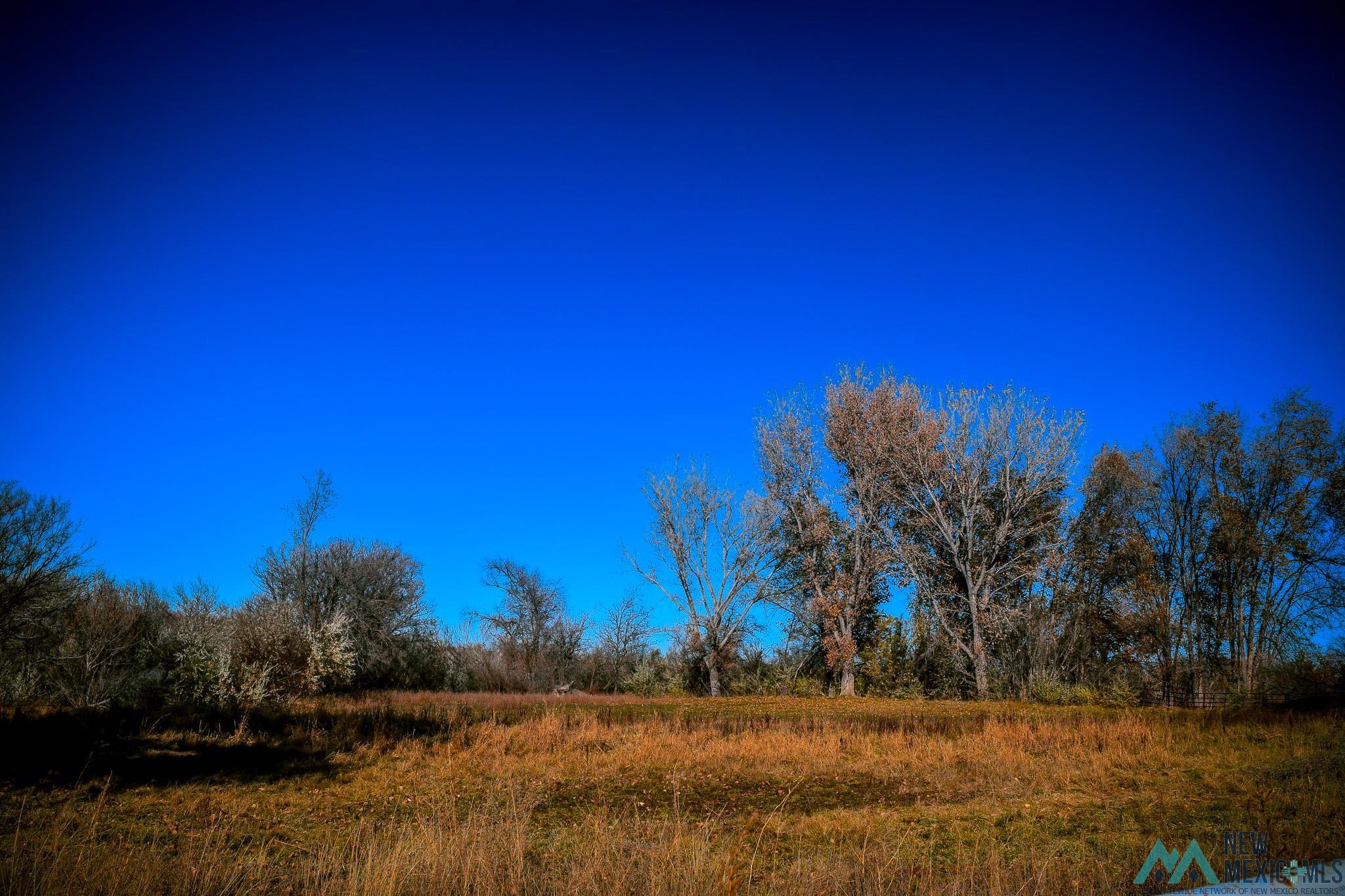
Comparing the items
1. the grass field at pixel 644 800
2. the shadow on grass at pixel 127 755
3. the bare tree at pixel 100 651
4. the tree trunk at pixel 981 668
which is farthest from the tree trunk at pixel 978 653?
the bare tree at pixel 100 651

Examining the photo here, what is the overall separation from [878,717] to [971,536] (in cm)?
1253

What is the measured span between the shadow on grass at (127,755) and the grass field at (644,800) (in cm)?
6

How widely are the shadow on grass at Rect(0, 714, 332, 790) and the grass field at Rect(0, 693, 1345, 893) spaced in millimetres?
59

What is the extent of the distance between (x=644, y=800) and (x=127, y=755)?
948 cm

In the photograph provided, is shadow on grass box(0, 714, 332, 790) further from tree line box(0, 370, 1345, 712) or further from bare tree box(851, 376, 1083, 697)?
bare tree box(851, 376, 1083, 697)

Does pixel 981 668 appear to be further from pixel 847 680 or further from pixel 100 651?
pixel 100 651

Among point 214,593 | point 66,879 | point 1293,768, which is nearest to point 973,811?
point 1293,768

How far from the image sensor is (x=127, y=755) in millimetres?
12234

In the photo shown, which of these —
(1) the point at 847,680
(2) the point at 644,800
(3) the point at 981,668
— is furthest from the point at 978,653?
(2) the point at 644,800

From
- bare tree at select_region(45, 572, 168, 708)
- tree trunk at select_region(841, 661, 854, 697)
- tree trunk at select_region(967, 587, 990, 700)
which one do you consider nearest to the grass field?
bare tree at select_region(45, 572, 168, 708)

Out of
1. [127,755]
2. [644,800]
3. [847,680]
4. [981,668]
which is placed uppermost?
[981,668]

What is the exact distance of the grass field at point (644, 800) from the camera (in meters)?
5.47

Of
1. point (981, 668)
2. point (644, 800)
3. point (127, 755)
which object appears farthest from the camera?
point (981, 668)

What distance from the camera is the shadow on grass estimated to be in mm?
11078
